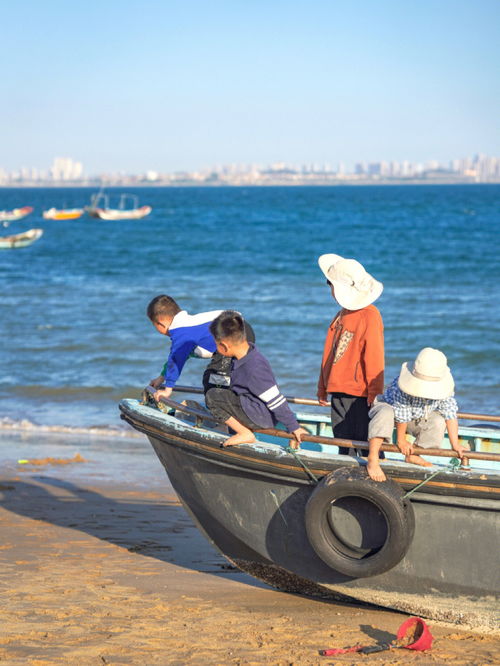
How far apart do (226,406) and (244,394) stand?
0.12 metres

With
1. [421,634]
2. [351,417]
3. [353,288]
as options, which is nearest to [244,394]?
[351,417]

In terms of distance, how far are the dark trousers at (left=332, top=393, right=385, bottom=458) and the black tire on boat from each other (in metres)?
0.60

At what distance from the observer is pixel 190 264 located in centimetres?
3541

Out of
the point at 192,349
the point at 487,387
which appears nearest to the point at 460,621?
the point at 192,349

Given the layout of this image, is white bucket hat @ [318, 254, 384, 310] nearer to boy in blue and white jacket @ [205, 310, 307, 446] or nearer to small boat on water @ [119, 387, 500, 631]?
boy in blue and white jacket @ [205, 310, 307, 446]

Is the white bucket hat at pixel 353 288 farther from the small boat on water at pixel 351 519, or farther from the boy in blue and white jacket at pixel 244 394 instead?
the small boat on water at pixel 351 519

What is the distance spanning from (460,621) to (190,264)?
30.7 metres

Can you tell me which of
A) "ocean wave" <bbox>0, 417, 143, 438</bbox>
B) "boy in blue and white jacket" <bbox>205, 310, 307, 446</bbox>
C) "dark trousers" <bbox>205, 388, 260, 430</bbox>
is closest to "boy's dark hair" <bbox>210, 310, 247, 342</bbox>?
"boy in blue and white jacket" <bbox>205, 310, 307, 446</bbox>

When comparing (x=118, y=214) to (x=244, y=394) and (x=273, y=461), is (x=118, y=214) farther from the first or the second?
(x=273, y=461)

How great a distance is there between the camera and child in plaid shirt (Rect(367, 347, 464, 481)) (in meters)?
4.79

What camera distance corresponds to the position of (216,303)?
2386 centimetres

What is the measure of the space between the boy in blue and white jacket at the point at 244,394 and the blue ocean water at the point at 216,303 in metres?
6.06

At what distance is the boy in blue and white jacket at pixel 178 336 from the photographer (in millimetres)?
5762

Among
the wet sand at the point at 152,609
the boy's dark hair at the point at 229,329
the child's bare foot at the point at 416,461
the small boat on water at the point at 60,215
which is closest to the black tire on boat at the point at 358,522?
the child's bare foot at the point at 416,461
